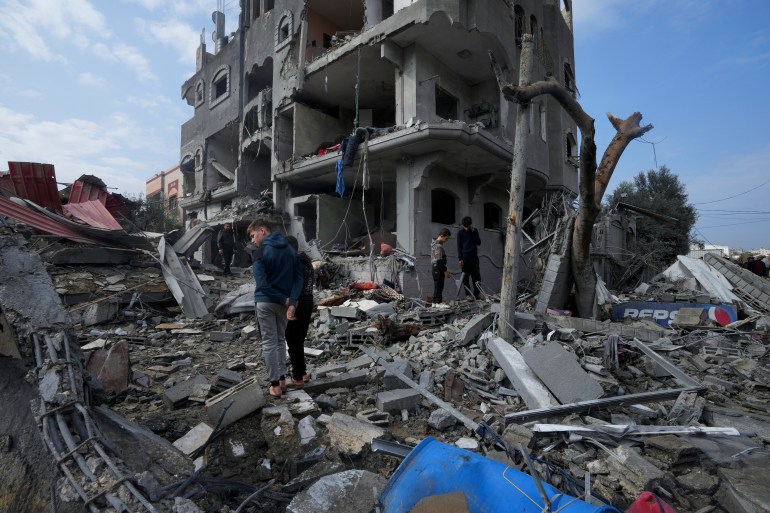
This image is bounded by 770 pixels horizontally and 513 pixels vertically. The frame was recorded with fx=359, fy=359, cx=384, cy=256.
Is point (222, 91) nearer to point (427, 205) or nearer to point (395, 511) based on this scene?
point (427, 205)

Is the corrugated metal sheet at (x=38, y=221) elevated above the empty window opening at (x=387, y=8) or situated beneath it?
situated beneath

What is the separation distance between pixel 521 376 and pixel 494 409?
1.52 feet

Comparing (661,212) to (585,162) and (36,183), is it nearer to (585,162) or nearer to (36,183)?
(585,162)

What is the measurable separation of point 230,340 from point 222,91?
18074mm

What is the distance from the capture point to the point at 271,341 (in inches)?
143

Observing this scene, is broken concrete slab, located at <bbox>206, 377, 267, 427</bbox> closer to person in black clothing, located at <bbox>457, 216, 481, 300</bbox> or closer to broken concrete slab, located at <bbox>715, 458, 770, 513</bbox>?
broken concrete slab, located at <bbox>715, 458, 770, 513</bbox>

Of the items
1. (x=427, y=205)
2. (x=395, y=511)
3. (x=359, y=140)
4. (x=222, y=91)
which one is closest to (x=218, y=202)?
(x=222, y=91)

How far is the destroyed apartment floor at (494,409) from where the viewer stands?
2.45 meters

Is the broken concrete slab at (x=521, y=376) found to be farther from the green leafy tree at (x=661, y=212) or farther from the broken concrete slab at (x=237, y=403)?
the green leafy tree at (x=661, y=212)

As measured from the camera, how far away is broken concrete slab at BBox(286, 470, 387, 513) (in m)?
1.73

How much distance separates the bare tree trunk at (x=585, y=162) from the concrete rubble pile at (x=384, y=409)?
1.30 m

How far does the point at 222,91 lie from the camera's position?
19.8m

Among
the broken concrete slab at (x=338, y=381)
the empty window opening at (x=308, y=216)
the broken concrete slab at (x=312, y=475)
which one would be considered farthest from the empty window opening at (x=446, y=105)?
the broken concrete slab at (x=312, y=475)

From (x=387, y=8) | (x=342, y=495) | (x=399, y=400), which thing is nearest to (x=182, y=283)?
(x=399, y=400)
